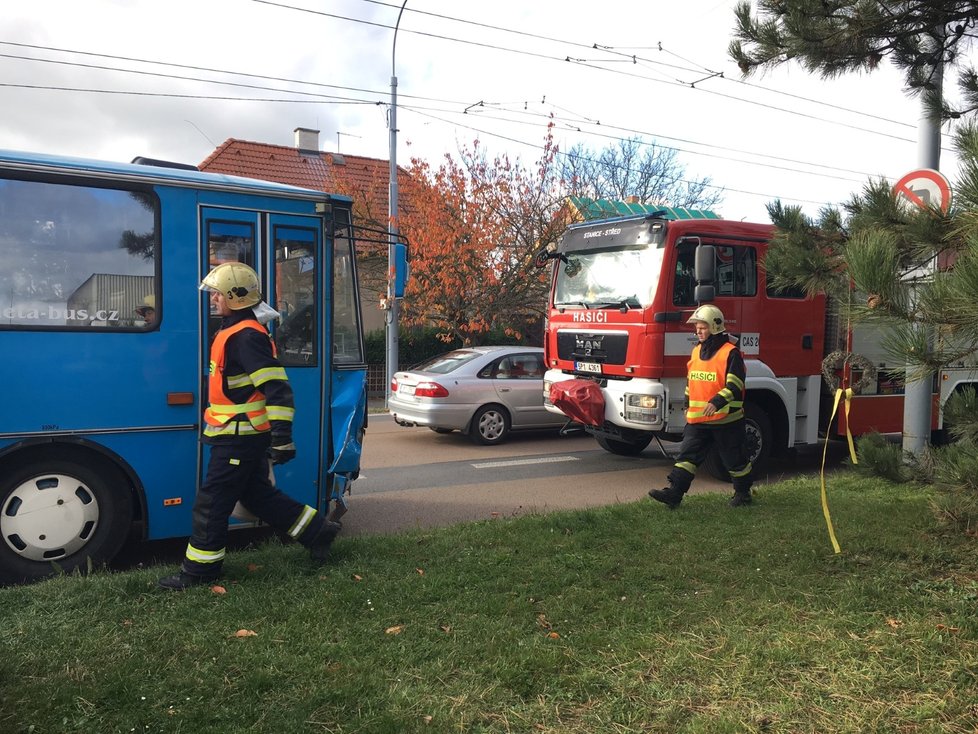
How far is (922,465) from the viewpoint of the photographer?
4211 mm

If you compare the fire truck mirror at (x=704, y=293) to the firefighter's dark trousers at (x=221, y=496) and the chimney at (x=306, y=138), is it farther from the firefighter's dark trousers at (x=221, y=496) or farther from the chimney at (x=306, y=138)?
the chimney at (x=306, y=138)

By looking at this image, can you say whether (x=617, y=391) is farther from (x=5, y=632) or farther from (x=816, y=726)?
(x=5, y=632)

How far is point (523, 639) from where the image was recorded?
12.2 ft

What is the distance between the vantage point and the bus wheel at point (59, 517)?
187 inches

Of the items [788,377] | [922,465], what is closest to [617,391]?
[788,377]

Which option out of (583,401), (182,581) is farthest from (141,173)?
(583,401)

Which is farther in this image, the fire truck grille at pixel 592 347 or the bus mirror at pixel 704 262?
the fire truck grille at pixel 592 347

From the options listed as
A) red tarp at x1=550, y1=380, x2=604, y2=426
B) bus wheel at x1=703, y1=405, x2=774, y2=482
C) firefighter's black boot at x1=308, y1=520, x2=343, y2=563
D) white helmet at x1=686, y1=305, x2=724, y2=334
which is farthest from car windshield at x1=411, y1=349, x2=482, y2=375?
firefighter's black boot at x1=308, y1=520, x2=343, y2=563

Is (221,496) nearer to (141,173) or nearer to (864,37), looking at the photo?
(141,173)

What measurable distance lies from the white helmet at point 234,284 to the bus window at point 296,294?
2.92ft

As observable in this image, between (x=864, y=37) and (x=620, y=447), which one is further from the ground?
(x=864, y=37)

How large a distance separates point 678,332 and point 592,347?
107 centimetres

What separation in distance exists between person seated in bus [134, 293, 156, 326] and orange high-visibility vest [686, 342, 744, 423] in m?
4.49

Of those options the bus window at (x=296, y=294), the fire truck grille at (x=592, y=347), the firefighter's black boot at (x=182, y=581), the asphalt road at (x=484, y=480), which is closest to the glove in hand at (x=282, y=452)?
the firefighter's black boot at (x=182, y=581)
